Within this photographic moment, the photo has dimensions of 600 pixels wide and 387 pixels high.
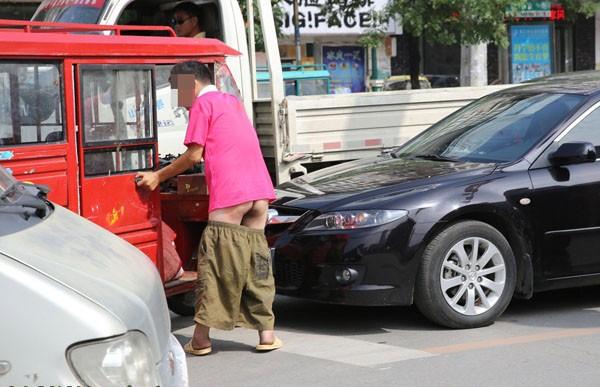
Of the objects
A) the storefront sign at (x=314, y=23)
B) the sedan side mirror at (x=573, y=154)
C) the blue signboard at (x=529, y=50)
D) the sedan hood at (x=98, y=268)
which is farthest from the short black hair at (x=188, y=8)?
the blue signboard at (x=529, y=50)

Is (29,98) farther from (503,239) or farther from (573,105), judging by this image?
(573,105)

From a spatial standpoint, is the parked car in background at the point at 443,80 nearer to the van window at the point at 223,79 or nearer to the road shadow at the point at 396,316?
the road shadow at the point at 396,316

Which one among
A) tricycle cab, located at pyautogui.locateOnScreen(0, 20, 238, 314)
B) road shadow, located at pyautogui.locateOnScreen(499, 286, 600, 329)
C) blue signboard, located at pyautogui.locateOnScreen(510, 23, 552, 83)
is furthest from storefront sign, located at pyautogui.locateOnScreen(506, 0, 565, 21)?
tricycle cab, located at pyautogui.locateOnScreen(0, 20, 238, 314)

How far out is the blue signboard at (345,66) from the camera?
83.7 ft

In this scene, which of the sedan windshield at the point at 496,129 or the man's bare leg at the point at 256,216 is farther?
the sedan windshield at the point at 496,129

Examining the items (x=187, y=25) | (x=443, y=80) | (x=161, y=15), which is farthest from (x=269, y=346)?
(x=443, y=80)

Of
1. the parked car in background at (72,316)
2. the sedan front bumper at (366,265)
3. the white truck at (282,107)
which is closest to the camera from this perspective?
the parked car in background at (72,316)

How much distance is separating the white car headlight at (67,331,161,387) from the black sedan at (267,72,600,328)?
330 cm

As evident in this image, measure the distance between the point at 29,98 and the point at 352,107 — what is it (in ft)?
16.4

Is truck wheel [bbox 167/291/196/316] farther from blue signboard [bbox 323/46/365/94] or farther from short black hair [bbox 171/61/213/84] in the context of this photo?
blue signboard [bbox 323/46/365/94]

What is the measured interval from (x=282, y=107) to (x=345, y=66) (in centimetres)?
1658

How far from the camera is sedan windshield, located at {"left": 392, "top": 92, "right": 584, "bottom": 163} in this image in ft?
22.2

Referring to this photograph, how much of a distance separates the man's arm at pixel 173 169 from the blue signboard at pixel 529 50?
22579 mm

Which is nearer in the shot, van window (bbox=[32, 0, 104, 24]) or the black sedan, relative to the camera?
the black sedan
